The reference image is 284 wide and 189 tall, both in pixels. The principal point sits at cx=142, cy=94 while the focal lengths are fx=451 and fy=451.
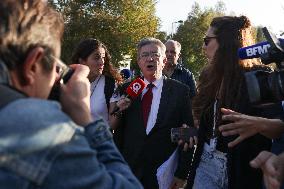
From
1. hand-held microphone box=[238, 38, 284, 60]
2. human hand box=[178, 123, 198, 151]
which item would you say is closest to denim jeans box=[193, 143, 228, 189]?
human hand box=[178, 123, 198, 151]

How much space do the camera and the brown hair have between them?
A: 2.92ft

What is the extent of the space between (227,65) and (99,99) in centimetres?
190

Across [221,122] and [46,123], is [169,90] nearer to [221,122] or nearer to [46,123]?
[221,122]

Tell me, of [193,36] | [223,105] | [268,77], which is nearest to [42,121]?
[268,77]

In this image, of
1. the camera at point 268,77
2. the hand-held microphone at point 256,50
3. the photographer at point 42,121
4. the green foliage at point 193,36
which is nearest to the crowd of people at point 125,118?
the photographer at point 42,121

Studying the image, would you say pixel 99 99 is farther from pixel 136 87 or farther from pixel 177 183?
pixel 177 183

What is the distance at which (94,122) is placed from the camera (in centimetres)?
152

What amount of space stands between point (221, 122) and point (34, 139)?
6.77 feet

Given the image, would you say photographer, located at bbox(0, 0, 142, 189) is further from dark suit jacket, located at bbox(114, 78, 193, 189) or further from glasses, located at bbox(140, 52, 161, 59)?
glasses, located at bbox(140, 52, 161, 59)

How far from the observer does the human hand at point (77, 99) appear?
4.95ft

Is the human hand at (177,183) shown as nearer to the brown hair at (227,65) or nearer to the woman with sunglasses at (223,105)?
the woman with sunglasses at (223,105)

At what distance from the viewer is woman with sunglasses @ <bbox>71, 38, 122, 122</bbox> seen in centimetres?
475

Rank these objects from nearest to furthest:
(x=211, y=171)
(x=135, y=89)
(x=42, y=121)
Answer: (x=42, y=121)
(x=211, y=171)
(x=135, y=89)

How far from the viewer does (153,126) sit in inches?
159
